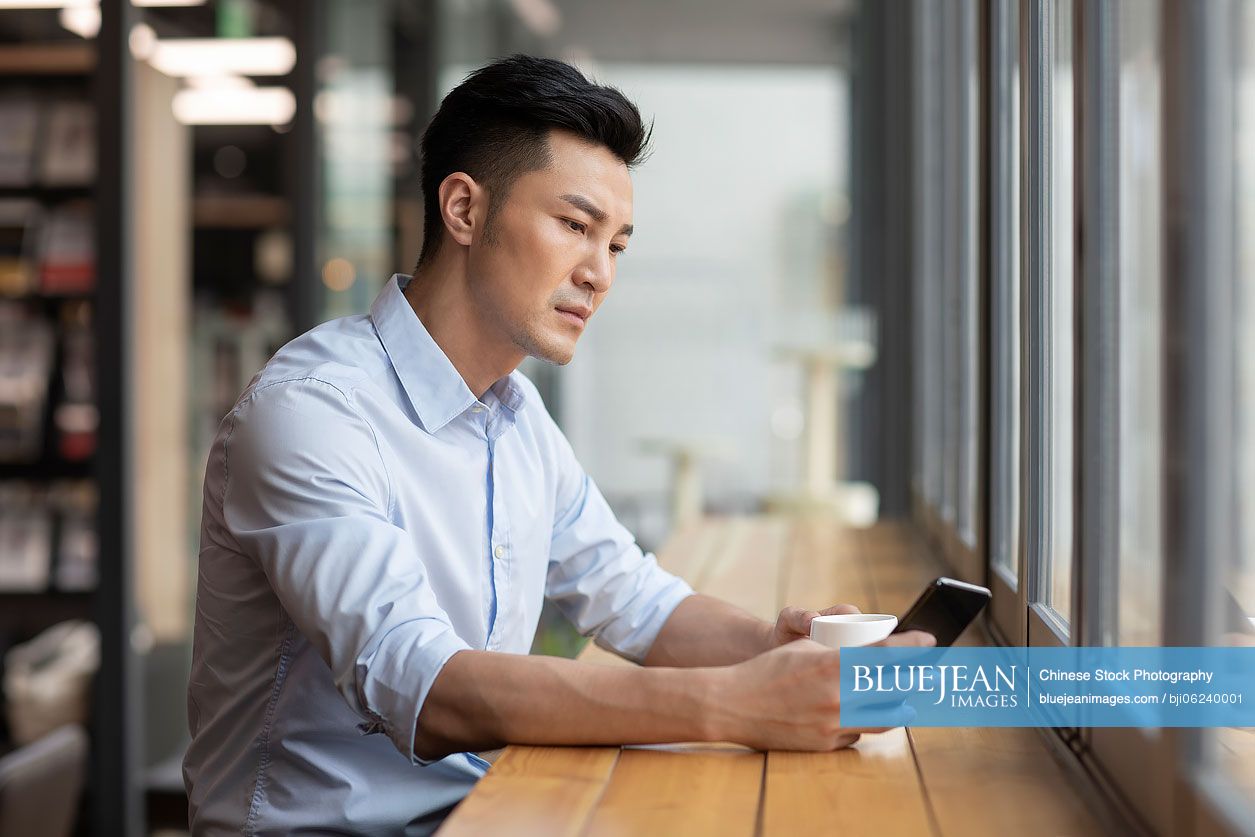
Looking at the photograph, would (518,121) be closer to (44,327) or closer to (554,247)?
(554,247)

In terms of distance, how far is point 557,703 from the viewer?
1121mm

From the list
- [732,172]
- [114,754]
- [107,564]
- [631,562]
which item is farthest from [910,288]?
[114,754]

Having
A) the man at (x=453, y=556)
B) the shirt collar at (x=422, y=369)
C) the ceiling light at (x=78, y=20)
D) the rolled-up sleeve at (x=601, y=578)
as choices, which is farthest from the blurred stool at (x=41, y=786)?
the ceiling light at (x=78, y=20)

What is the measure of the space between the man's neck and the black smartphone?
0.57 metres

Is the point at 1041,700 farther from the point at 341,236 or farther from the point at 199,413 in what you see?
the point at 341,236

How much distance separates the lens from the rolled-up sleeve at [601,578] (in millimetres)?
1604

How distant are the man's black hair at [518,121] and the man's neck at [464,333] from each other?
0.22ft

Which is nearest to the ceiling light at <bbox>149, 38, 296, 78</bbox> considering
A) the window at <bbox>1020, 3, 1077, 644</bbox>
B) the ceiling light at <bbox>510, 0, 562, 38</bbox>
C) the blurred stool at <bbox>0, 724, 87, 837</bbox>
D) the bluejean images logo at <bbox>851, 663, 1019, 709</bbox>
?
the ceiling light at <bbox>510, 0, 562, 38</bbox>

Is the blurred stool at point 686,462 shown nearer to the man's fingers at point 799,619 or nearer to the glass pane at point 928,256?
the glass pane at point 928,256

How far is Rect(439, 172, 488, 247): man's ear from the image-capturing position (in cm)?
148

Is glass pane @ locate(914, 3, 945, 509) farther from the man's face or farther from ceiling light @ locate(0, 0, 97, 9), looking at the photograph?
ceiling light @ locate(0, 0, 97, 9)

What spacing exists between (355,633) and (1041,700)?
720mm

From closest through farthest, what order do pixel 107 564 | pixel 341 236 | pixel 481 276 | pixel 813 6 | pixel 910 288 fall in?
pixel 481 276
pixel 107 564
pixel 910 288
pixel 341 236
pixel 813 6

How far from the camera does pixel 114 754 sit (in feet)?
10.3
